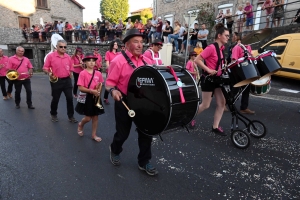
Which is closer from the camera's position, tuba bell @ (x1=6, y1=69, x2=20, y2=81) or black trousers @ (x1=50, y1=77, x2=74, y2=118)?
black trousers @ (x1=50, y1=77, x2=74, y2=118)

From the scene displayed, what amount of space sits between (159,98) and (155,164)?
4.48 feet

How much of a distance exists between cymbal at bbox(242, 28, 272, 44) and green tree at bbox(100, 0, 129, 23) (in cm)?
4340

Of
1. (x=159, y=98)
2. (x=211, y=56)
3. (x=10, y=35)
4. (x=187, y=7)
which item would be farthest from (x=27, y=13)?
(x=159, y=98)

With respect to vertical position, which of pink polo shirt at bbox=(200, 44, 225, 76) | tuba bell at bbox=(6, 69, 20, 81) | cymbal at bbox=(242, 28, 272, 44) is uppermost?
cymbal at bbox=(242, 28, 272, 44)

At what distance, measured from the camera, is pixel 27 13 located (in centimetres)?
2634

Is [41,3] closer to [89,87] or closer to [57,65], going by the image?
[57,65]

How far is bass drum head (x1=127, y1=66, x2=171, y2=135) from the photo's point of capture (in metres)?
2.32

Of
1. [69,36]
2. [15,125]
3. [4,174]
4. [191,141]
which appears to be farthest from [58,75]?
[69,36]

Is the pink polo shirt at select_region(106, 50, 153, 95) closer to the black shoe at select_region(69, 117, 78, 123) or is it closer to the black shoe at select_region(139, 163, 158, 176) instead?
the black shoe at select_region(139, 163, 158, 176)

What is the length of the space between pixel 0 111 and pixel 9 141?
2.58 m

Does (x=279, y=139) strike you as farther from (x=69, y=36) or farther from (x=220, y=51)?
(x=69, y=36)

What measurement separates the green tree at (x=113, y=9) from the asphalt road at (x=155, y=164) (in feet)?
166

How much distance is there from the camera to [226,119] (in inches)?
206

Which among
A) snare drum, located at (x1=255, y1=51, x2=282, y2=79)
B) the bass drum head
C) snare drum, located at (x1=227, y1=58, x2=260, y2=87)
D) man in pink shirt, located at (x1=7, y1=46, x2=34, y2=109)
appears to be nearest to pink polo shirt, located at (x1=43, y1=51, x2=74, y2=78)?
man in pink shirt, located at (x1=7, y1=46, x2=34, y2=109)
